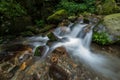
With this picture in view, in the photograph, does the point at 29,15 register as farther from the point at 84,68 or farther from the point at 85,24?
the point at 84,68

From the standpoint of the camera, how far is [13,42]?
6863 mm

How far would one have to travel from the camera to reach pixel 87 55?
5.60 m

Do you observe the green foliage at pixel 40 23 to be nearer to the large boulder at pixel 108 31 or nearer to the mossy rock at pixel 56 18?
the mossy rock at pixel 56 18

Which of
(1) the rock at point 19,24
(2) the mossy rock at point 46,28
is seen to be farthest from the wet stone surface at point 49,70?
(2) the mossy rock at point 46,28

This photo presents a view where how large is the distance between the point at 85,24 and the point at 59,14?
1.82m

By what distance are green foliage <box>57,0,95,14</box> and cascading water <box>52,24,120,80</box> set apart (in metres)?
2.63

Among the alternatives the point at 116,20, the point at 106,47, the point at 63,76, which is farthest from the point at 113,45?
the point at 63,76

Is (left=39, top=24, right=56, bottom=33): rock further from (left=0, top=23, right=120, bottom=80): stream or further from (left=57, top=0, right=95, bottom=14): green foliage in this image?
(left=57, top=0, right=95, bottom=14): green foliage

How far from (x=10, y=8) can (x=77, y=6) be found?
442 cm

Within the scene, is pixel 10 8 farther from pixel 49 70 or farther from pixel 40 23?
pixel 49 70

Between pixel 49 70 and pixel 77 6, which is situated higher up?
pixel 49 70

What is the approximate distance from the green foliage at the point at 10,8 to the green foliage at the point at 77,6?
303cm

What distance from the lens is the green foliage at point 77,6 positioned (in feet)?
32.3

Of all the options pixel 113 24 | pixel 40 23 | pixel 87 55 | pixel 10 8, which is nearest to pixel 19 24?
pixel 10 8
